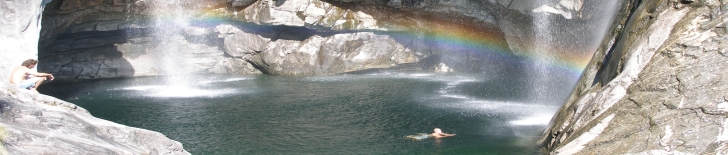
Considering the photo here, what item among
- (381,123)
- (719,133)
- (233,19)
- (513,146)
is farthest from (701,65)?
(233,19)

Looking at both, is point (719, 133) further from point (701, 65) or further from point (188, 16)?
point (188, 16)

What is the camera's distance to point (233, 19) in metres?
29.2

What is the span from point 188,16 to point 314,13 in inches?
263

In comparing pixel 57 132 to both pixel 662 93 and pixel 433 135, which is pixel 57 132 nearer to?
pixel 433 135

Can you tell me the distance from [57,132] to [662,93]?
1065 centimetres

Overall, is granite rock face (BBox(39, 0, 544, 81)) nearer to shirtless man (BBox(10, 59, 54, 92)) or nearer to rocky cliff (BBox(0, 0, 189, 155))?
shirtless man (BBox(10, 59, 54, 92))

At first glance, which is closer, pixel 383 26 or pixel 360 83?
pixel 360 83

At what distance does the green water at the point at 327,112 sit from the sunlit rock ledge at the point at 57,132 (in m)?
3.89

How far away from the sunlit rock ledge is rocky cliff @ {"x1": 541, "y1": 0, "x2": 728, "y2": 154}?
26.3ft

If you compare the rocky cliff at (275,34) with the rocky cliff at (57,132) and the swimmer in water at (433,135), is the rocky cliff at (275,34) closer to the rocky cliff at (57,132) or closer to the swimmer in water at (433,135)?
the swimmer in water at (433,135)

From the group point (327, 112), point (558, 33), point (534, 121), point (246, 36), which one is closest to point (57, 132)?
point (327, 112)

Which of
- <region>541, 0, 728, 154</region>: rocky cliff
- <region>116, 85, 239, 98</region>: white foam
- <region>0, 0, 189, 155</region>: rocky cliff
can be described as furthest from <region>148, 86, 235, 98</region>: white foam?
<region>541, 0, 728, 154</region>: rocky cliff

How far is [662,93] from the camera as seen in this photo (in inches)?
437

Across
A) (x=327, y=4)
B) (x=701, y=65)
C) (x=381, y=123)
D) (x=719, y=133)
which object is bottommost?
(x=381, y=123)
